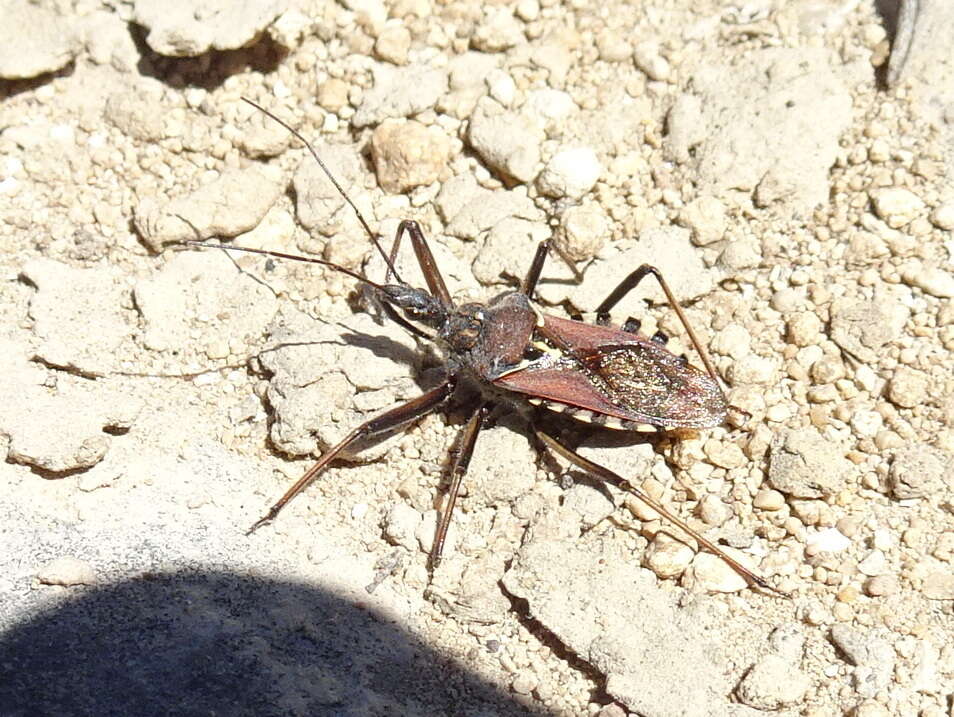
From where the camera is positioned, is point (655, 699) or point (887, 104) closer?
point (655, 699)

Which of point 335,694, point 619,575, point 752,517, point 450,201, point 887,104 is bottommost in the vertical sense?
point 335,694

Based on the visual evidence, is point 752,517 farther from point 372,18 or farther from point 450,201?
point 372,18

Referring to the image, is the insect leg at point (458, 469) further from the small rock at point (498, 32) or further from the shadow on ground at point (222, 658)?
the small rock at point (498, 32)

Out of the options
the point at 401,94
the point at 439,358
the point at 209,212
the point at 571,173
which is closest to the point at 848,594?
the point at 439,358

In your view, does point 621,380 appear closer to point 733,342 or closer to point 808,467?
point 733,342

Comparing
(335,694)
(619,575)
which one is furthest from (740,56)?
(335,694)

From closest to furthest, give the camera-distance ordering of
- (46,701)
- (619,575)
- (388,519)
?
1. (46,701)
2. (619,575)
3. (388,519)
